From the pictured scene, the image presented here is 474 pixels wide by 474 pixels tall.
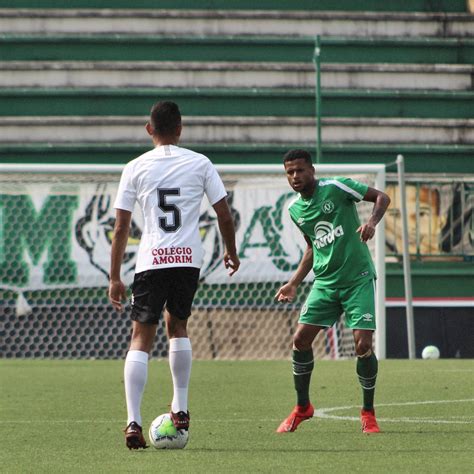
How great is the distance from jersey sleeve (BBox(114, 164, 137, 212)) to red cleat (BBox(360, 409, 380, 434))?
173 cm

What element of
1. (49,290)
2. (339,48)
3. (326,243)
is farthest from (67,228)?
(326,243)

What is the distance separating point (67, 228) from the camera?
51.7ft

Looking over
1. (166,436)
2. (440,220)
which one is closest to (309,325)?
(166,436)

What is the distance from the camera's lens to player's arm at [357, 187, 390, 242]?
7.07 meters

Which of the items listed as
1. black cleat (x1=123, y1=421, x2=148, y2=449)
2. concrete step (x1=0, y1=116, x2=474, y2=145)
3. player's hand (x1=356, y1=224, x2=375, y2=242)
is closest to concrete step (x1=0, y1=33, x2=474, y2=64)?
concrete step (x1=0, y1=116, x2=474, y2=145)

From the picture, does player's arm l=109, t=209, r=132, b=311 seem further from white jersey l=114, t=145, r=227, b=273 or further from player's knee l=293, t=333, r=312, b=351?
player's knee l=293, t=333, r=312, b=351

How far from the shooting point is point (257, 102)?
20844 millimetres

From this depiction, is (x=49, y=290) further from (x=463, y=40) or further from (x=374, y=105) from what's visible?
(x=463, y=40)

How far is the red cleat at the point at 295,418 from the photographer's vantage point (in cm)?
737

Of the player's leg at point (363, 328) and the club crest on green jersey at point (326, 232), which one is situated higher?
the club crest on green jersey at point (326, 232)

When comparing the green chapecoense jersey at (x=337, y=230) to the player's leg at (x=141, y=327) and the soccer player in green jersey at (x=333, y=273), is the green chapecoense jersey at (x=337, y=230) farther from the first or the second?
the player's leg at (x=141, y=327)

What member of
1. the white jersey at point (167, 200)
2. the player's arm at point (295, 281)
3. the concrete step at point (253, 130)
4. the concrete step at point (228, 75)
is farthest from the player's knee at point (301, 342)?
the concrete step at point (228, 75)

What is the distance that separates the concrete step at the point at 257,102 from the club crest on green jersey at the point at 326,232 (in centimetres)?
1301

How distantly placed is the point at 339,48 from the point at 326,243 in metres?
13.8
